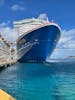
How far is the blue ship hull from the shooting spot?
8081cm

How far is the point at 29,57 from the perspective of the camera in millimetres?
82938

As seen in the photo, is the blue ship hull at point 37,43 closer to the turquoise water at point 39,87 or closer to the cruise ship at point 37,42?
the cruise ship at point 37,42

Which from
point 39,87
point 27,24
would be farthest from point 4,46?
point 39,87

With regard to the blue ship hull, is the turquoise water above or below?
below

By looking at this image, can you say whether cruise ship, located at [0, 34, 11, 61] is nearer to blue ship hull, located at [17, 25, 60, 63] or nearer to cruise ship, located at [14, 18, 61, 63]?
cruise ship, located at [14, 18, 61, 63]

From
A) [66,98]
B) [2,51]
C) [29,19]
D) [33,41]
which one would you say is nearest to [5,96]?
[66,98]

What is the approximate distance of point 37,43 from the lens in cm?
8194

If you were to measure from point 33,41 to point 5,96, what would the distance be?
75.0 meters

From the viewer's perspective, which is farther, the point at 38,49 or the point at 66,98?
the point at 38,49

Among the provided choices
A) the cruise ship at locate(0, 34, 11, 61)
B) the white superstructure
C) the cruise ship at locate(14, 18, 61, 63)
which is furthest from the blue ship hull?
the white superstructure

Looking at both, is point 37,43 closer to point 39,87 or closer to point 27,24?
point 27,24

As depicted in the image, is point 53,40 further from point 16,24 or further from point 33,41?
point 16,24

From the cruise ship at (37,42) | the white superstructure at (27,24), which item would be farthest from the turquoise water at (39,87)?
the white superstructure at (27,24)

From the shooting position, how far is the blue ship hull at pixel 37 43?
80.8m
